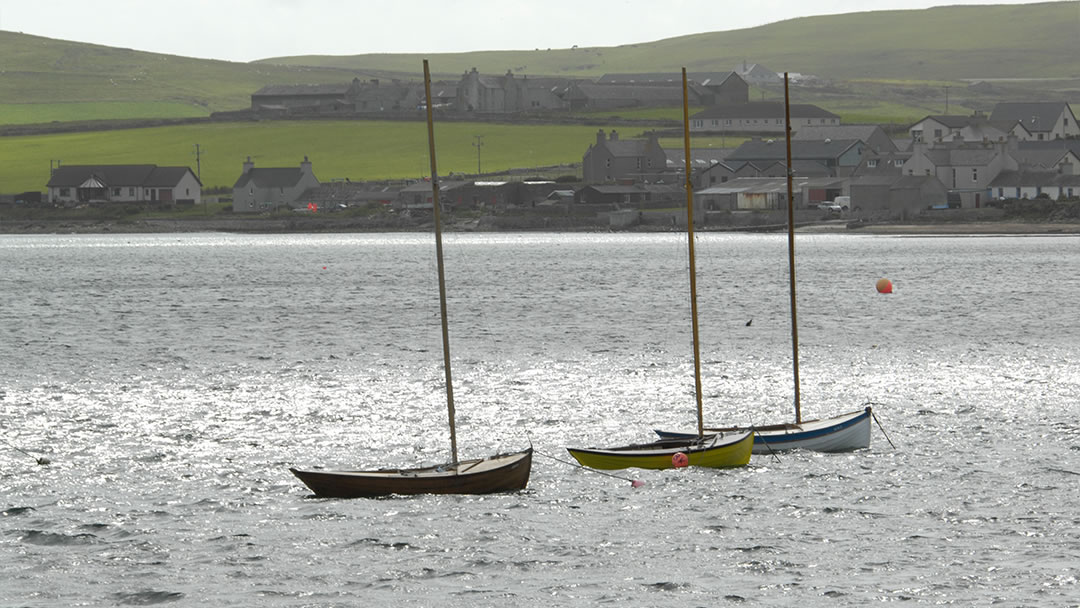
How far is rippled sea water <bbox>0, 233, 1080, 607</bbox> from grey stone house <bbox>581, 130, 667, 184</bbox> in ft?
337

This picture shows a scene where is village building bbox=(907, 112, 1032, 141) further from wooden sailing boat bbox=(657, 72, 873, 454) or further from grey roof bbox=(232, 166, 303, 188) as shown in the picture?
wooden sailing boat bbox=(657, 72, 873, 454)

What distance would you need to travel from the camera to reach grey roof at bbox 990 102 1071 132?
195250 millimetres

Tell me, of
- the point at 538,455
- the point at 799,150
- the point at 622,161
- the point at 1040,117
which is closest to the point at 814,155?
the point at 799,150

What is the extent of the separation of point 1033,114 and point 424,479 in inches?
7431

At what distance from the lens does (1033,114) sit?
197 meters

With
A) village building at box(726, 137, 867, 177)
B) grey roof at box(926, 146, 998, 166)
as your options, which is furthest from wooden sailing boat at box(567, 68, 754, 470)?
village building at box(726, 137, 867, 177)

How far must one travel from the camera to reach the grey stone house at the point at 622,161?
173875 mm

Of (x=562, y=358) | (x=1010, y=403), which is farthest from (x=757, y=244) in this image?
(x=1010, y=403)

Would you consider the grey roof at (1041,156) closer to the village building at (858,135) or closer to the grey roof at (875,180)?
the grey roof at (875,180)

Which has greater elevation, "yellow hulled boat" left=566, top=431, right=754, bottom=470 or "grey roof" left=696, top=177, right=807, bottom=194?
"grey roof" left=696, top=177, right=807, bottom=194

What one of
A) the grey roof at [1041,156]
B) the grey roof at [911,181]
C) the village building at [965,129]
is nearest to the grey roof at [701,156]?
the village building at [965,129]

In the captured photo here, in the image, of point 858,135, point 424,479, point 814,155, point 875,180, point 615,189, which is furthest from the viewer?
point 858,135

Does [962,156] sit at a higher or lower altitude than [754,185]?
higher

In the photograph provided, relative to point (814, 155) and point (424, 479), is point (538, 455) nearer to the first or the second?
point (424, 479)
